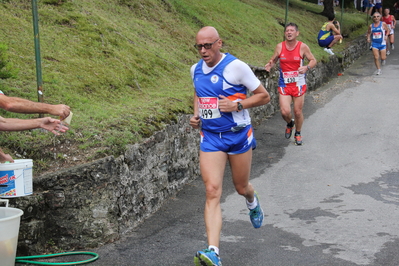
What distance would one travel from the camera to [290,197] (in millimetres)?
7637

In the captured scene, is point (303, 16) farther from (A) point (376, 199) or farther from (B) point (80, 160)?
(B) point (80, 160)

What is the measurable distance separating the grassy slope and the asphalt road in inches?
46.0

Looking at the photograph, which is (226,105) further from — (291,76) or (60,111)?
(291,76)

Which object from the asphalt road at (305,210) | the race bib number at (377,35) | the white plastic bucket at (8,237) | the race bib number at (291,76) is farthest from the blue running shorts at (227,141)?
the race bib number at (377,35)

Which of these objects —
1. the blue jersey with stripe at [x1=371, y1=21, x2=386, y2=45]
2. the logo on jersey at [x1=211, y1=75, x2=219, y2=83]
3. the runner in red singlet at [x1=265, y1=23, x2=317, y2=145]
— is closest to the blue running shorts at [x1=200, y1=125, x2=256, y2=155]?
the logo on jersey at [x1=211, y1=75, x2=219, y2=83]

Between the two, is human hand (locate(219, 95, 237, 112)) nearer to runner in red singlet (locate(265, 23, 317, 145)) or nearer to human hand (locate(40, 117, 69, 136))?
human hand (locate(40, 117, 69, 136))

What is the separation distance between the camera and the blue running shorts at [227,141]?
5.38 metres

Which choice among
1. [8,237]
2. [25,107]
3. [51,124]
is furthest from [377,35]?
[8,237]

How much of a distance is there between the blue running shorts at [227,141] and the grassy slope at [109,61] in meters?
1.29

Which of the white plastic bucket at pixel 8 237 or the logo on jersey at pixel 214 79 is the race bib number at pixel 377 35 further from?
the white plastic bucket at pixel 8 237

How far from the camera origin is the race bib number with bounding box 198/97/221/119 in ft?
17.4

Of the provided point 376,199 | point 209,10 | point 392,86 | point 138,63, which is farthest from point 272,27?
point 376,199

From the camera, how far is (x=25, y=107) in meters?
4.85

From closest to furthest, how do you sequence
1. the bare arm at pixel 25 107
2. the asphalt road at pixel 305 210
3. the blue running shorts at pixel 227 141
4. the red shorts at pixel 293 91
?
1. the bare arm at pixel 25 107
2. the blue running shorts at pixel 227 141
3. the asphalt road at pixel 305 210
4. the red shorts at pixel 293 91
